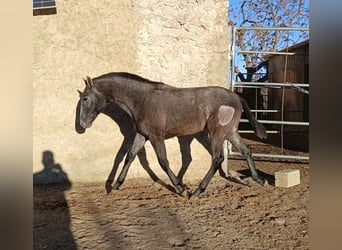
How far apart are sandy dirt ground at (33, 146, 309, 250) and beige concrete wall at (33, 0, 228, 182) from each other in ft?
1.19

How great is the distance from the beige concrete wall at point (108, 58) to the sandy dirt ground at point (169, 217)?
0.36 m

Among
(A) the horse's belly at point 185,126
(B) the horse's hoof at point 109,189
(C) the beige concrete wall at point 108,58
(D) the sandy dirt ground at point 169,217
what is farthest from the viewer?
(C) the beige concrete wall at point 108,58

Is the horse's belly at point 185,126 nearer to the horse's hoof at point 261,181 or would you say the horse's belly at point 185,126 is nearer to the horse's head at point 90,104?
the horse's head at point 90,104

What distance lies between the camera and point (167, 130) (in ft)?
11.3

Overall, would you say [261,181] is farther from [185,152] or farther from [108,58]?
[108,58]

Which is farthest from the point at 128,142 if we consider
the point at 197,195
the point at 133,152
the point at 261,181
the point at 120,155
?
the point at 261,181

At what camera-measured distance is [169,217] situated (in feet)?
9.32

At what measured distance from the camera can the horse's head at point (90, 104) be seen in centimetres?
346

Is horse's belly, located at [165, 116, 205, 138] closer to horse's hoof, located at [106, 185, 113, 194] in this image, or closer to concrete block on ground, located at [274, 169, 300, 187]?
horse's hoof, located at [106, 185, 113, 194]

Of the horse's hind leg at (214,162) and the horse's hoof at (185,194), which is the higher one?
the horse's hind leg at (214,162)

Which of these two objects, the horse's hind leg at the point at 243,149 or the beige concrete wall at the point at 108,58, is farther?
the beige concrete wall at the point at 108,58

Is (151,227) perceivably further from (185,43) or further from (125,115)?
(185,43)

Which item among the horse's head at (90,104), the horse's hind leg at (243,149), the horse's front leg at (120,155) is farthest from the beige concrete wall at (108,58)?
the horse's hind leg at (243,149)
